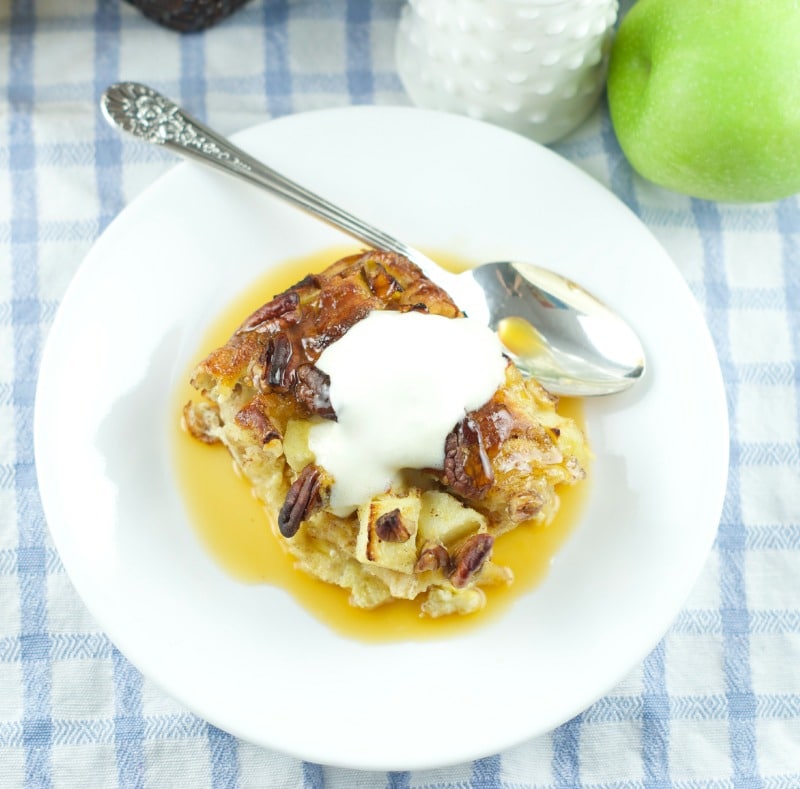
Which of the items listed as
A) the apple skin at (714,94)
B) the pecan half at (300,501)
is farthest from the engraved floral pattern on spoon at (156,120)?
the apple skin at (714,94)

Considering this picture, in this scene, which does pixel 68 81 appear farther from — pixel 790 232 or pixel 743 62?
pixel 790 232

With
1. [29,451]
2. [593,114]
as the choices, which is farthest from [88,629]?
[593,114]

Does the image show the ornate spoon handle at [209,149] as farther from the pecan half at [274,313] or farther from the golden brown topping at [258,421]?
the golden brown topping at [258,421]

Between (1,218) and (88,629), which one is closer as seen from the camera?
(88,629)

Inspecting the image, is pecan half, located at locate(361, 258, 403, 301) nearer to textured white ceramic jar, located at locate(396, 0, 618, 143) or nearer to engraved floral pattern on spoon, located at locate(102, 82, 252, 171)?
engraved floral pattern on spoon, located at locate(102, 82, 252, 171)

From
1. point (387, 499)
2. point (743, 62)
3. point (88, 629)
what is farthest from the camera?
point (88, 629)

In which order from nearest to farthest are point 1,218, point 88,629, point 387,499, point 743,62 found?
point 387,499, point 743,62, point 88,629, point 1,218
